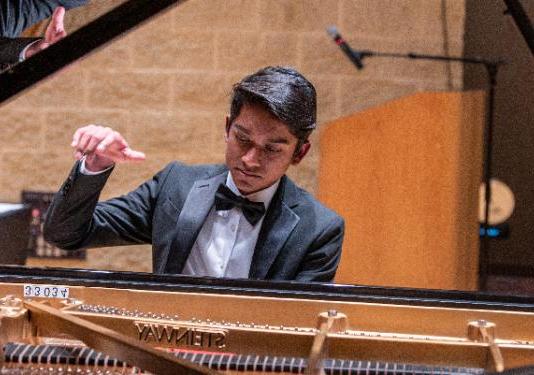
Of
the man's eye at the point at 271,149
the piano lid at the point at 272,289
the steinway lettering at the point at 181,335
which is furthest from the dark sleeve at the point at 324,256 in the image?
the steinway lettering at the point at 181,335

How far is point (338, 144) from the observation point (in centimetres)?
366

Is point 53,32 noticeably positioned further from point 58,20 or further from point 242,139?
point 242,139

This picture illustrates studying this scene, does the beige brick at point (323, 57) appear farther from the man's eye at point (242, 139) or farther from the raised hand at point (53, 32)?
the raised hand at point (53, 32)

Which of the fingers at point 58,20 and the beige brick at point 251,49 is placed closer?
the fingers at point 58,20

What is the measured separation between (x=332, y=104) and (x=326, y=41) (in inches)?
11.5

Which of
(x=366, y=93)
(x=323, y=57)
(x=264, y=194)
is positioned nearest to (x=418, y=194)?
(x=366, y=93)

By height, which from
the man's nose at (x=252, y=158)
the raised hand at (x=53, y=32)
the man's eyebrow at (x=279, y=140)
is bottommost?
the man's nose at (x=252, y=158)

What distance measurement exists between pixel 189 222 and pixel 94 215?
0.76ft

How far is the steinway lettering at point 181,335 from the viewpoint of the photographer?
4.41 ft

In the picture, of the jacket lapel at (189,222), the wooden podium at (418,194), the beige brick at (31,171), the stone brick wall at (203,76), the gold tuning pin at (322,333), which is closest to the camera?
the gold tuning pin at (322,333)

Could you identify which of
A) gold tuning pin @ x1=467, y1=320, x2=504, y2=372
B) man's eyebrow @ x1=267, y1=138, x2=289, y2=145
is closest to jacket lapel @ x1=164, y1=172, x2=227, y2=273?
man's eyebrow @ x1=267, y1=138, x2=289, y2=145

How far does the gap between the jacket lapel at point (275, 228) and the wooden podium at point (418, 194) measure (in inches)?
59.5

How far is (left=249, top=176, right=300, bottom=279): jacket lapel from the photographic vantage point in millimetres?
1868

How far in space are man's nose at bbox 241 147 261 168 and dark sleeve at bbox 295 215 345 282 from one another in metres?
0.26
